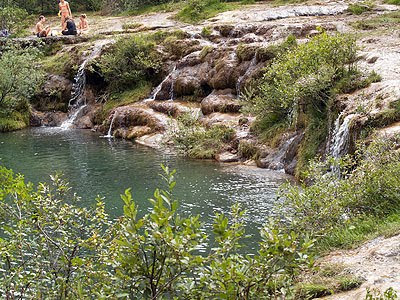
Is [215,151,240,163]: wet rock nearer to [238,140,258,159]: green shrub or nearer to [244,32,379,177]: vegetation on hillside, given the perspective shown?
[238,140,258,159]: green shrub

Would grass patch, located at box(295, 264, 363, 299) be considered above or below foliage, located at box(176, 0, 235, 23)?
below

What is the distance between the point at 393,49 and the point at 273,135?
5873 millimetres

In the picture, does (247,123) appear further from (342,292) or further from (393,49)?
(342,292)

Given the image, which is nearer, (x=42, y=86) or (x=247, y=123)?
(x=247, y=123)

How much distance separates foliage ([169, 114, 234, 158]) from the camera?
21406 millimetres

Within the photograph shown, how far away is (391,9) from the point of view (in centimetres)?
3044

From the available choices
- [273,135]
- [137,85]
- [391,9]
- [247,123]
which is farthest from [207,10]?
[273,135]

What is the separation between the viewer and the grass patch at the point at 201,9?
36.2 metres

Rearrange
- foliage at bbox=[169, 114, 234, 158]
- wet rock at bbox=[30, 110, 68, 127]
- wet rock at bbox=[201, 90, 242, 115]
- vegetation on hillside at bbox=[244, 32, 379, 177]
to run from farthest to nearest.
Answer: wet rock at bbox=[30, 110, 68, 127] < wet rock at bbox=[201, 90, 242, 115] < foliage at bbox=[169, 114, 234, 158] < vegetation on hillside at bbox=[244, 32, 379, 177]

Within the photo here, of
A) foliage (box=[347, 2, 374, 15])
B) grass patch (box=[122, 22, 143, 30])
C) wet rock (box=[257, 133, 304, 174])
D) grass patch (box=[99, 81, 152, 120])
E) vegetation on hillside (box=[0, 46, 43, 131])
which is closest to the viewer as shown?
wet rock (box=[257, 133, 304, 174])

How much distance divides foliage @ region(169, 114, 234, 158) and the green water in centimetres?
74

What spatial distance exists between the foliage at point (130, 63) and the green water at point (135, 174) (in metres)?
5.42

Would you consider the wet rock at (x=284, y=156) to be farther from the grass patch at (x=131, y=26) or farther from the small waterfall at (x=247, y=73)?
the grass patch at (x=131, y=26)

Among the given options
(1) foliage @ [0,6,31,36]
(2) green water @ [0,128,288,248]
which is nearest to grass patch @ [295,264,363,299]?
(2) green water @ [0,128,288,248]
